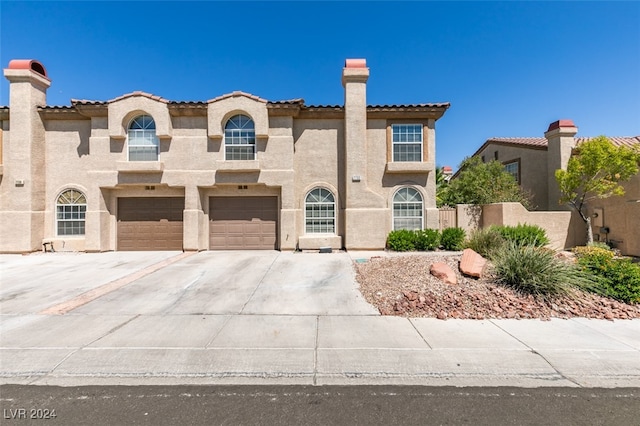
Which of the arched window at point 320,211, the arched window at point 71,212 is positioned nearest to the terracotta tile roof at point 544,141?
the arched window at point 320,211

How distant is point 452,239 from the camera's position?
42.0 ft

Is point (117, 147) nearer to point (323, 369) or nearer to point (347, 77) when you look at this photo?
point (347, 77)

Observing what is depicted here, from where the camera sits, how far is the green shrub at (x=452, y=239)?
12688 mm

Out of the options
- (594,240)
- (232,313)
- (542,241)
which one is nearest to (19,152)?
(232,313)

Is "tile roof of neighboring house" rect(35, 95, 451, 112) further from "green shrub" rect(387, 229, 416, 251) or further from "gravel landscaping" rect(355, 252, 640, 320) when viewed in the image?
"gravel landscaping" rect(355, 252, 640, 320)

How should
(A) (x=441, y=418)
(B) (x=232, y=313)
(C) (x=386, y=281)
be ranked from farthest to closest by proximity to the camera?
(C) (x=386, y=281)
(B) (x=232, y=313)
(A) (x=441, y=418)

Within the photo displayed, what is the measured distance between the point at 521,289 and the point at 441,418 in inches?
201

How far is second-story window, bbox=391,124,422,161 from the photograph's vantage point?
548 inches

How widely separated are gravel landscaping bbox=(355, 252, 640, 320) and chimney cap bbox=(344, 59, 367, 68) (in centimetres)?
1040

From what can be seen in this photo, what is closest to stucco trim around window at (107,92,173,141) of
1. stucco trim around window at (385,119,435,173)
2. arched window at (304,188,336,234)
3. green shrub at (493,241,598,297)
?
arched window at (304,188,336,234)

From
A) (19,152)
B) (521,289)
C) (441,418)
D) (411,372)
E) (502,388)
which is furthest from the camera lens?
(19,152)

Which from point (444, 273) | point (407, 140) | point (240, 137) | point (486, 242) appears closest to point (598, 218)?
point (486, 242)

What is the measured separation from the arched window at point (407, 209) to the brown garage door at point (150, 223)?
35.1 feet

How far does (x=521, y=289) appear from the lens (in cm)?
669
